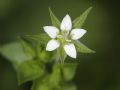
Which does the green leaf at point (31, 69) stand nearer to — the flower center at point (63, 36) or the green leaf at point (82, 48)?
the flower center at point (63, 36)

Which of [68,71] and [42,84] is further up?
[68,71]

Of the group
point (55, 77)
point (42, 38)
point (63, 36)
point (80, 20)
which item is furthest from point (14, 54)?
point (80, 20)

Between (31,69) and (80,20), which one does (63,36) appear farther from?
(31,69)

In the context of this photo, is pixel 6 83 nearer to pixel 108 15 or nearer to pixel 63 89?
pixel 63 89

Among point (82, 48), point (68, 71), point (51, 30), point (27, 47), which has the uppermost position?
point (51, 30)

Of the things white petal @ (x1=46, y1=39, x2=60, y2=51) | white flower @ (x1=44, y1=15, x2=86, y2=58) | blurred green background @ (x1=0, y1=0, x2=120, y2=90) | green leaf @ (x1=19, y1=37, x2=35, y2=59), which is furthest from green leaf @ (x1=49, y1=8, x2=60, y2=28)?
blurred green background @ (x1=0, y1=0, x2=120, y2=90)

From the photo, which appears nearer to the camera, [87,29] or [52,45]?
[52,45]

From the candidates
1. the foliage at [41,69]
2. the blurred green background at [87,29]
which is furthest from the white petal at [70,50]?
the blurred green background at [87,29]

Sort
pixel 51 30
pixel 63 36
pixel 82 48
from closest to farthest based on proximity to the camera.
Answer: pixel 82 48 → pixel 51 30 → pixel 63 36
